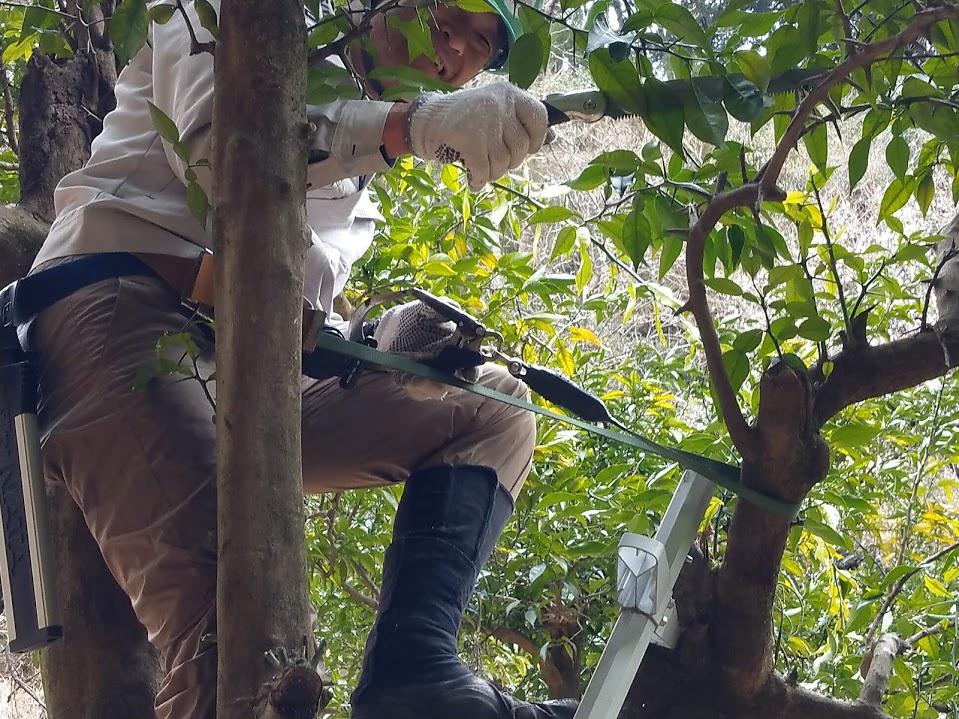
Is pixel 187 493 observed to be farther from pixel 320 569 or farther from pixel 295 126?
pixel 320 569

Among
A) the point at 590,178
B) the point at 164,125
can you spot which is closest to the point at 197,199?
the point at 164,125

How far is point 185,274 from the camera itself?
1187mm

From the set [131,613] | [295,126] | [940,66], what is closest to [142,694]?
[131,613]

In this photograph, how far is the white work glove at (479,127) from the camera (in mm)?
1059

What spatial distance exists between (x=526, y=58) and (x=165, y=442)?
0.55 meters

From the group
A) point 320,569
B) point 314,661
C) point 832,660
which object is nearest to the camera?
point 314,661

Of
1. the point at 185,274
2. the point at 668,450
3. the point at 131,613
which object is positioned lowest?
the point at 131,613

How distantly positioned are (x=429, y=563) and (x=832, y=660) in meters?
0.91

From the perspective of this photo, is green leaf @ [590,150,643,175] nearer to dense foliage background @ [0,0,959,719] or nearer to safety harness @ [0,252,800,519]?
dense foliage background @ [0,0,959,719]

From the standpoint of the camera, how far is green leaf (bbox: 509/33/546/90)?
3.11 ft

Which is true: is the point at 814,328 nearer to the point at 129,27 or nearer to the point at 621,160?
the point at 621,160

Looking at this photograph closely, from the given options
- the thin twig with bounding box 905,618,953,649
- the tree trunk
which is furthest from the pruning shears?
the thin twig with bounding box 905,618,953,649

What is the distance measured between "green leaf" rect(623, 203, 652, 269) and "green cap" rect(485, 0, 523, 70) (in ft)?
1.10

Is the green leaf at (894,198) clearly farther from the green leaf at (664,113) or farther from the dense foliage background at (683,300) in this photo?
the green leaf at (664,113)
